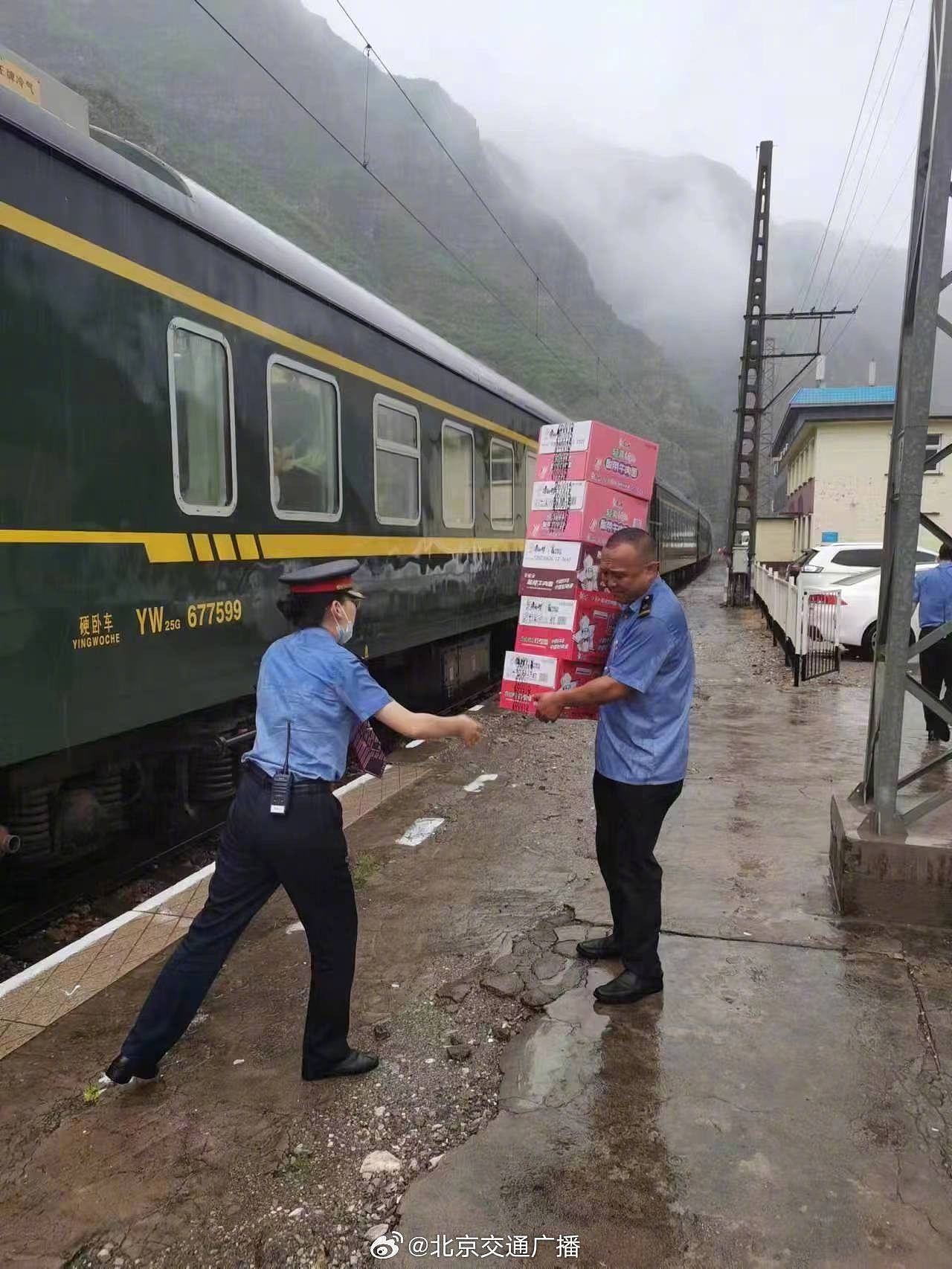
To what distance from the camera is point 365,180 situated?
95.3 m

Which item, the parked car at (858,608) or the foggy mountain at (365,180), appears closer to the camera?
the parked car at (858,608)

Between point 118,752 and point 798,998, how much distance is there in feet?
10.8

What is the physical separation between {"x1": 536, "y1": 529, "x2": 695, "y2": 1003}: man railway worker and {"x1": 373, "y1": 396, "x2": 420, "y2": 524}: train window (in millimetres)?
3723

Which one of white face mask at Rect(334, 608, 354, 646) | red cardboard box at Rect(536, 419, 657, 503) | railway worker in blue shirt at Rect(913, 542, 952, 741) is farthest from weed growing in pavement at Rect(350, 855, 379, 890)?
railway worker in blue shirt at Rect(913, 542, 952, 741)

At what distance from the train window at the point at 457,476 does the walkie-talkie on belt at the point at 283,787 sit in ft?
19.1

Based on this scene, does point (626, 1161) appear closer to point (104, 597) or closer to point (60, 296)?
point (104, 597)

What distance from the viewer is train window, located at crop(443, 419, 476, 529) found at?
8555 mm

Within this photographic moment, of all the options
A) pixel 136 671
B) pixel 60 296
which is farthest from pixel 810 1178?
pixel 60 296

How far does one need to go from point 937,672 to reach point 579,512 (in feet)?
17.4

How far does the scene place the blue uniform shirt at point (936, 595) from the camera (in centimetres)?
721

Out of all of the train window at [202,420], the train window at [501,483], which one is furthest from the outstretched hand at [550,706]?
the train window at [501,483]

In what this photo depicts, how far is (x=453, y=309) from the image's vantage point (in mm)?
81812

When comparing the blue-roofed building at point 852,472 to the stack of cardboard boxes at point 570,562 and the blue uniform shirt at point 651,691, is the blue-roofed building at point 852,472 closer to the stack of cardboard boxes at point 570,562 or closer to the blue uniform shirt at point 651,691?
the stack of cardboard boxes at point 570,562

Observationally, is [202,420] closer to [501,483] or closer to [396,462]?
[396,462]
